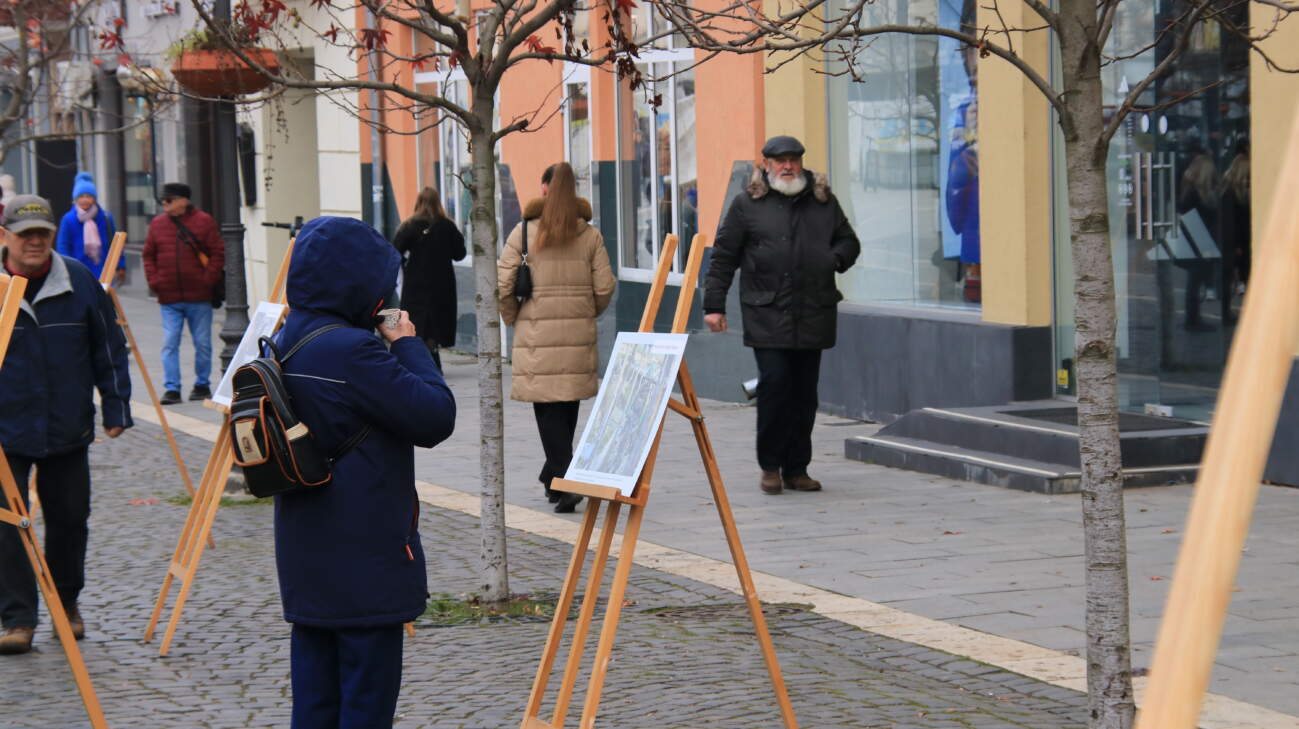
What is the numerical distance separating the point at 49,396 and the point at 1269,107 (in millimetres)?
6631

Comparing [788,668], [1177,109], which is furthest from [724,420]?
[788,668]

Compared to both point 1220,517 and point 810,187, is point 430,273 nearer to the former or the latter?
point 810,187

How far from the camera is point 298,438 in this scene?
14.2 ft

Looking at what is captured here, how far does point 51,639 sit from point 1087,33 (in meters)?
4.93

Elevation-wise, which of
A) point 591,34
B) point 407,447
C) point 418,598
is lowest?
point 418,598

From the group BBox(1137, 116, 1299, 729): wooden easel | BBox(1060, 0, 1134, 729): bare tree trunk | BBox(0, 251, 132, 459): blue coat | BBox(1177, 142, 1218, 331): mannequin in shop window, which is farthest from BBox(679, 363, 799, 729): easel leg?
BBox(1177, 142, 1218, 331): mannequin in shop window

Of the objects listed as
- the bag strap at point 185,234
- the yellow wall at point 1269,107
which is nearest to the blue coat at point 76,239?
the bag strap at point 185,234

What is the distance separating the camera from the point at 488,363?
7.87m

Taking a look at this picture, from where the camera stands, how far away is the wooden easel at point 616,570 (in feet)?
16.6

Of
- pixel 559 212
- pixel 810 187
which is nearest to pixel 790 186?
pixel 810 187

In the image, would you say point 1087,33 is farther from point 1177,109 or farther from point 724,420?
point 724,420

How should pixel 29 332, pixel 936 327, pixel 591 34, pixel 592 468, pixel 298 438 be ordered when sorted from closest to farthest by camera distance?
pixel 298 438
pixel 592 468
pixel 29 332
pixel 936 327
pixel 591 34

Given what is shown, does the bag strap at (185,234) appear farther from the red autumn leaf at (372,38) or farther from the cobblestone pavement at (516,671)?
the red autumn leaf at (372,38)

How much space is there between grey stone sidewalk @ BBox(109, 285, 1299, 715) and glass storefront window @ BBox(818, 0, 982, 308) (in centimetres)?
182
